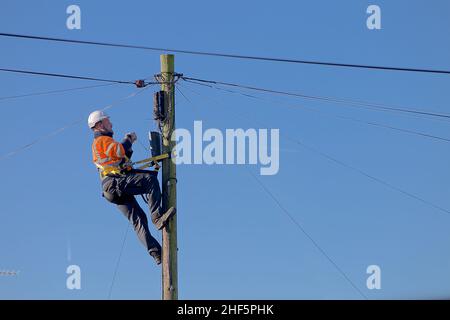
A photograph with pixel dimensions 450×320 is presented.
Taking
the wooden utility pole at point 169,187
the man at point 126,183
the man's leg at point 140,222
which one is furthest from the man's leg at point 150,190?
the man's leg at point 140,222

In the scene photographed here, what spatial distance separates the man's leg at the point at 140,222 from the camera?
2436 cm

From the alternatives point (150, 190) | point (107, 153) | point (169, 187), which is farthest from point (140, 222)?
point (107, 153)

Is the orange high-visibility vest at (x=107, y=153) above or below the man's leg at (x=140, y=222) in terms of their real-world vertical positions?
above

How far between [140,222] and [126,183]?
704mm

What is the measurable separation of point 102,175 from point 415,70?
5.53 m

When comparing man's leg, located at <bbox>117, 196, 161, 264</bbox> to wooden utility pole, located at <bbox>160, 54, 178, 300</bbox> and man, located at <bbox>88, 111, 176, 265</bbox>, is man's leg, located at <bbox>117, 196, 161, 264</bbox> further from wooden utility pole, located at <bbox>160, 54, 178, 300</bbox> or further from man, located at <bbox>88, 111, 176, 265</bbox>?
wooden utility pole, located at <bbox>160, 54, 178, 300</bbox>

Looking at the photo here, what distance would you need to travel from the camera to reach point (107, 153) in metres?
Result: 24.4

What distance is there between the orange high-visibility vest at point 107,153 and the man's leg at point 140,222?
2.07 ft

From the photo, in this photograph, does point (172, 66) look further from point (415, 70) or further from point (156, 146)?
point (415, 70)

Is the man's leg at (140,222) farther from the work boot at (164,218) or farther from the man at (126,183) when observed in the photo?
the work boot at (164,218)

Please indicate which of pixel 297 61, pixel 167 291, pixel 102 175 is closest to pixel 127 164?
pixel 102 175

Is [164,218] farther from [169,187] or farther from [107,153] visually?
[107,153]

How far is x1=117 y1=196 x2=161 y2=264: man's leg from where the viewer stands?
2436cm

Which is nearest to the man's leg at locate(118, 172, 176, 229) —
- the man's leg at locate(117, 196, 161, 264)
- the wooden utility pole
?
the wooden utility pole
